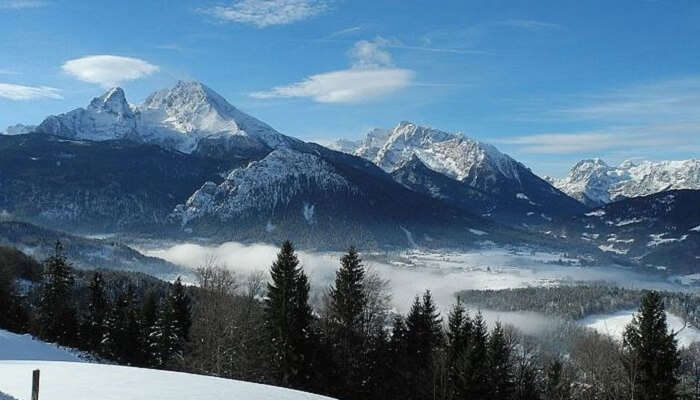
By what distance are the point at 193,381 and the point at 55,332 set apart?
49.3m

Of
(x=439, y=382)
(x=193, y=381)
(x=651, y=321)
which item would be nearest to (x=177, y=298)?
(x=439, y=382)

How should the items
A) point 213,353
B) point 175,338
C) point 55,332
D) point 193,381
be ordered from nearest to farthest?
point 193,381 → point 213,353 → point 175,338 → point 55,332

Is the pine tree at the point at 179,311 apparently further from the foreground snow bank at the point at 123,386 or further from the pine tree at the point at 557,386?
the pine tree at the point at 557,386

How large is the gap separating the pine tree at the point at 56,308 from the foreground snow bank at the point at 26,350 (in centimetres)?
1841

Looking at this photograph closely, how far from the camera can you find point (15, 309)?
70.8 m

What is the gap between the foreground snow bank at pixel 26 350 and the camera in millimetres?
42125

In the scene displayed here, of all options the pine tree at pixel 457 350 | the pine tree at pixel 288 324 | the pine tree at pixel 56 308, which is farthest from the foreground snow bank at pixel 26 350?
the pine tree at pixel 457 350

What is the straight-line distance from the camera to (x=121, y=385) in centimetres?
2366

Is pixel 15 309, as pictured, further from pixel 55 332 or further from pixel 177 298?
pixel 177 298

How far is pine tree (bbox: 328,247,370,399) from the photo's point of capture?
4838cm

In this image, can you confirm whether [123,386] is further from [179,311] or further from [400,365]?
[179,311]

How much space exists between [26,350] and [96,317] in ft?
80.7

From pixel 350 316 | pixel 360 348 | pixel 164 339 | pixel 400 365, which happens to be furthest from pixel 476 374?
pixel 164 339

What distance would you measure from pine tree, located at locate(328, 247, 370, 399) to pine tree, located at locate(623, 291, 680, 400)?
19.8m
